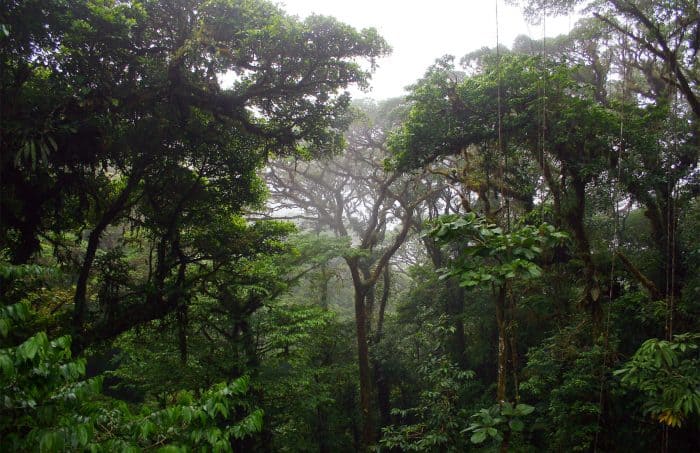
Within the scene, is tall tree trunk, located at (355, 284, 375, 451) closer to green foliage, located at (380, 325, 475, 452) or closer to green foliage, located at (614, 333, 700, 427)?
green foliage, located at (380, 325, 475, 452)

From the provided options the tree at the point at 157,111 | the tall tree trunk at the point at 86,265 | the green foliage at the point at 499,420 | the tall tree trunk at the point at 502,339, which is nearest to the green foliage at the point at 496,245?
the tall tree trunk at the point at 502,339

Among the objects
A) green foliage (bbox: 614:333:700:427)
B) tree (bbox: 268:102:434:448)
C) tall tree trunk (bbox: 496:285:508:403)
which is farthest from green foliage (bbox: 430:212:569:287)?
tree (bbox: 268:102:434:448)

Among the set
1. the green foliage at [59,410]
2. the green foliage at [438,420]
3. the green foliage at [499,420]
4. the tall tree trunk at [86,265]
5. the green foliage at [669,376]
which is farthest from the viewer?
the green foliage at [438,420]

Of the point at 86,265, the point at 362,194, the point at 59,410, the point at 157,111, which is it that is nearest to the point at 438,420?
the point at 86,265

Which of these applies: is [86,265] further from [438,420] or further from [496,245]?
[438,420]

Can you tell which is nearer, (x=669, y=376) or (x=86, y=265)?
(x=669, y=376)

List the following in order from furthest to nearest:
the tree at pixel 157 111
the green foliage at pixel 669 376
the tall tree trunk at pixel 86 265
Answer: the tall tree trunk at pixel 86 265
the tree at pixel 157 111
the green foliage at pixel 669 376

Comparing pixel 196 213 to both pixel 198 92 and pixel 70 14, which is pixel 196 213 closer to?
pixel 198 92

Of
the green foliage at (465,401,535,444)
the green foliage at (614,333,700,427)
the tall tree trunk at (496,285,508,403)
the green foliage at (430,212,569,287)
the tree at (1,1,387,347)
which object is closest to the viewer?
the green foliage at (430,212,569,287)

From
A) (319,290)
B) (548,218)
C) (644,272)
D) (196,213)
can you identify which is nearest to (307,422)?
(319,290)

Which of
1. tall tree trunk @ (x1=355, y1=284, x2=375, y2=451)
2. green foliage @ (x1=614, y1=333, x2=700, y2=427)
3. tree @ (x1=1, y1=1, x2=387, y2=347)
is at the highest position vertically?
tree @ (x1=1, y1=1, x2=387, y2=347)

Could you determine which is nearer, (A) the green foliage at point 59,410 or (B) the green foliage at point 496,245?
(A) the green foliage at point 59,410

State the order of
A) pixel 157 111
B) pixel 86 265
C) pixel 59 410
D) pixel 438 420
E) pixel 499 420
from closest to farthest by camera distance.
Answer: pixel 59 410 → pixel 499 420 → pixel 86 265 → pixel 157 111 → pixel 438 420

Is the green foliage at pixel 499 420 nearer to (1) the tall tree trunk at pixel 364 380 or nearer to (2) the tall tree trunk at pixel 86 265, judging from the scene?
(2) the tall tree trunk at pixel 86 265
